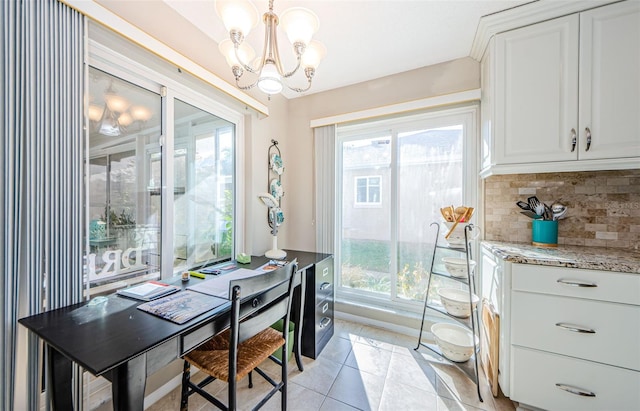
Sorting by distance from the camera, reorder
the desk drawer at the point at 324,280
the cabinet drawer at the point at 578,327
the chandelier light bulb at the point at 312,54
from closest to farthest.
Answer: the cabinet drawer at the point at 578,327
the chandelier light bulb at the point at 312,54
the desk drawer at the point at 324,280

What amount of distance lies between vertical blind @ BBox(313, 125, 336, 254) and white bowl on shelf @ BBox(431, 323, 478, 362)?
1.20m

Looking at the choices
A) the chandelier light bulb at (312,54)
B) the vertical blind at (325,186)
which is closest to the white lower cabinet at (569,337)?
the vertical blind at (325,186)

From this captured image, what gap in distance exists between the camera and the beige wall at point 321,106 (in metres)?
2.09

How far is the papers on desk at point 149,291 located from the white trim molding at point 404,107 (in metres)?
2.03

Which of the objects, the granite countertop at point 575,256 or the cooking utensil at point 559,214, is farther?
the cooking utensil at point 559,214

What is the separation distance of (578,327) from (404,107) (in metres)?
1.93

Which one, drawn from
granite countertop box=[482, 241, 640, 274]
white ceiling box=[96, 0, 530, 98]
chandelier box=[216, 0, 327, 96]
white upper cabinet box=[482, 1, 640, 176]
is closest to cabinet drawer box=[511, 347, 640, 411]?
granite countertop box=[482, 241, 640, 274]

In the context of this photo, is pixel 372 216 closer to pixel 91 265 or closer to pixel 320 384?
pixel 320 384

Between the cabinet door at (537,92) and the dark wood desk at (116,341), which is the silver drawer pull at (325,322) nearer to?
the dark wood desk at (116,341)

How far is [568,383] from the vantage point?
130 centimetres

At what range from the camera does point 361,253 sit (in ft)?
8.59

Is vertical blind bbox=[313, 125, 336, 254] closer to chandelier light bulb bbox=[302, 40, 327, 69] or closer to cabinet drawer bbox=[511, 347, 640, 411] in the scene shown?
chandelier light bulb bbox=[302, 40, 327, 69]

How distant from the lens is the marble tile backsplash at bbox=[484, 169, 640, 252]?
1.61 meters

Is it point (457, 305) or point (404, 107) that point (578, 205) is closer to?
point (457, 305)
